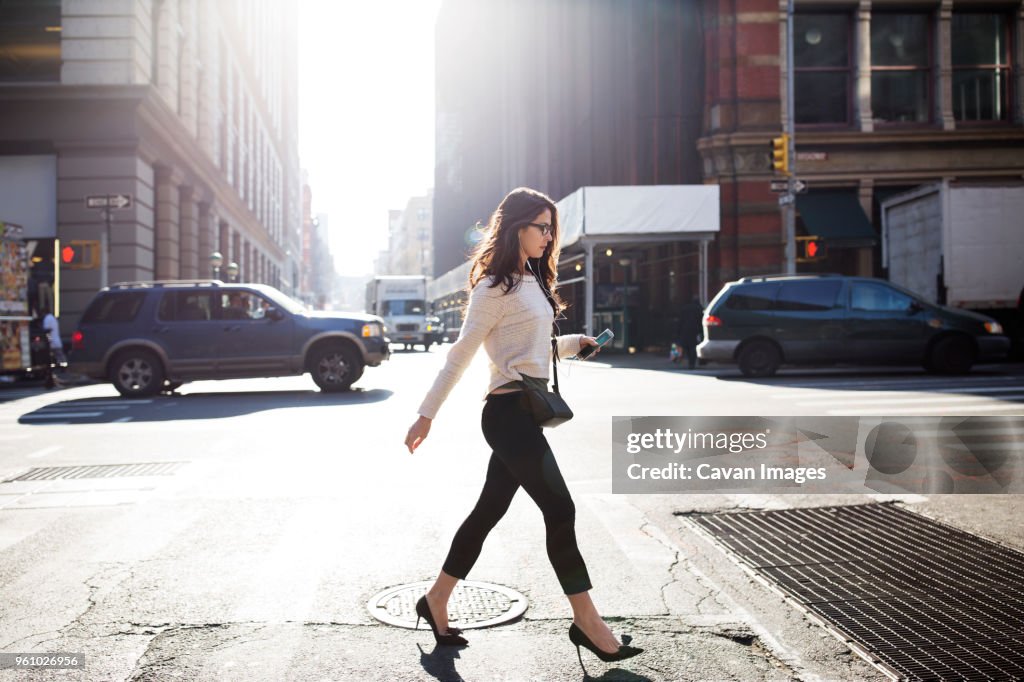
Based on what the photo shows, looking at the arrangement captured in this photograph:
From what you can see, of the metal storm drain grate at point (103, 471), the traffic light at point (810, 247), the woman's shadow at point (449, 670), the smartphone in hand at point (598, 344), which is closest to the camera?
the woman's shadow at point (449, 670)

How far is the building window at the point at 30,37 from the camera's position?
25547mm

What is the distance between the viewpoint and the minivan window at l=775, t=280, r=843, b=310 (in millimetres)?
17578

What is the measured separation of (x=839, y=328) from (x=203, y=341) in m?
11.5

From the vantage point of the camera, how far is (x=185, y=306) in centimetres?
1612

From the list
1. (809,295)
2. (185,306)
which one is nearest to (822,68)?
(809,295)

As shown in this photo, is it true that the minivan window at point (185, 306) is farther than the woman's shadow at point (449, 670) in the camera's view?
Yes

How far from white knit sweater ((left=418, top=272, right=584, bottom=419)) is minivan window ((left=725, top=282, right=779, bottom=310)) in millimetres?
14823

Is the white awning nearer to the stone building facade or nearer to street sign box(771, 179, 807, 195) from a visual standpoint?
street sign box(771, 179, 807, 195)

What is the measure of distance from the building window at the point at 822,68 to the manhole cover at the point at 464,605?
1145 inches

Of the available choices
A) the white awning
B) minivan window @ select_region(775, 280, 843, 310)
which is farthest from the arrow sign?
minivan window @ select_region(775, 280, 843, 310)

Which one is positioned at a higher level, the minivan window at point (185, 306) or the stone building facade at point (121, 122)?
the stone building facade at point (121, 122)

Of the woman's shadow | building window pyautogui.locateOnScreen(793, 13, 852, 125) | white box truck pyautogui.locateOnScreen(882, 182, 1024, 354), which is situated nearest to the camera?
the woman's shadow

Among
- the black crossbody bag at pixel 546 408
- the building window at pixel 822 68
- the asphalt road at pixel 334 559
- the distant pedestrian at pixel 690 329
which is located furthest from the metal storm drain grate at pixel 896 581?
the building window at pixel 822 68

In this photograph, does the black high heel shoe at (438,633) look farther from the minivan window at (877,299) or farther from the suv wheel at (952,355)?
the suv wheel at (952,355)
